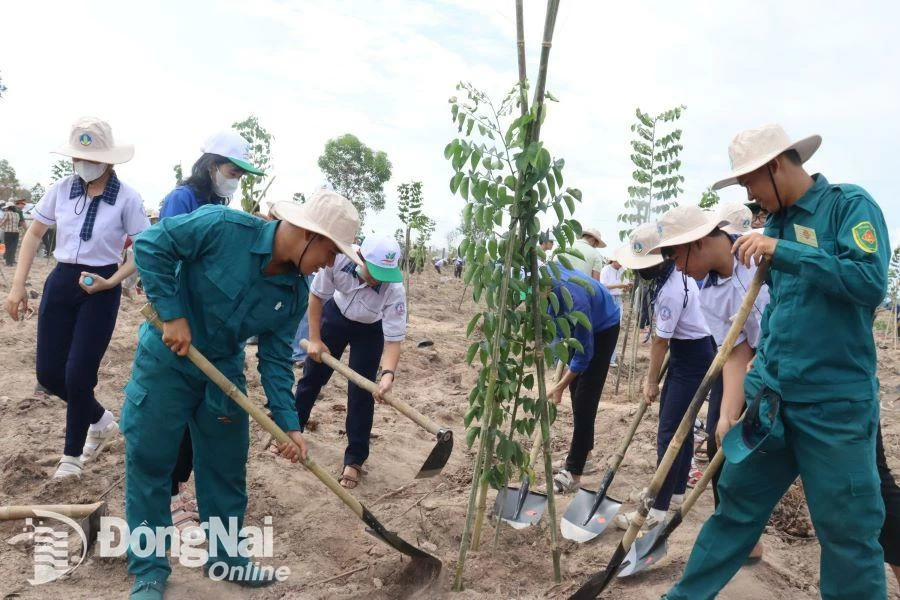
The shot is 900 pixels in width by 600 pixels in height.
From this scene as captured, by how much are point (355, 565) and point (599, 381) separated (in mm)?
1873

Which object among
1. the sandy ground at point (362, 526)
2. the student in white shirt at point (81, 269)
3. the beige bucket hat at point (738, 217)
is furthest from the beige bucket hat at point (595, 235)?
the student in white shirt at point (81, 269)

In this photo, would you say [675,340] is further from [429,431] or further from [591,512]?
[429,431]

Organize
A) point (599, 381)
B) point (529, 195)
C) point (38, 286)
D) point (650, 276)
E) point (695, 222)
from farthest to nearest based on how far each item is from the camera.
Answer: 1. point (38, 286)
2. point (599, 381)
3. point (650, 276)
4. point (695, 222)
5. point (529, 195)

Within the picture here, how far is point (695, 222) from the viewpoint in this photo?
291 cm

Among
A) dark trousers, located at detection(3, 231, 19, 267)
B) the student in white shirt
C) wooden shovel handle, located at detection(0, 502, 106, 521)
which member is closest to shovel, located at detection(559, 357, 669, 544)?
wooden shovel handle, located at detection(0, 502, 106, 521)

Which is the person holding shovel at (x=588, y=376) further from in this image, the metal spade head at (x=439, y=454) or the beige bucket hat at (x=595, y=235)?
the beige bucket hat at (x=595, y=235)

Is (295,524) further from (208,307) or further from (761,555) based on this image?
(761,555)

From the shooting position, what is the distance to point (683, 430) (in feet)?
8.55

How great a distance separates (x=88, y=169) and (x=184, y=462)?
162 centimetres

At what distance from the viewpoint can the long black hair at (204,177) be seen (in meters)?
3.50

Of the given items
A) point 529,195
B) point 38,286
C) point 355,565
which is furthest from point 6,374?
point 38,286

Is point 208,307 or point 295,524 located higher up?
point 208,307

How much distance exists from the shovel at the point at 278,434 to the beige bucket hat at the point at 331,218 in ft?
2.10

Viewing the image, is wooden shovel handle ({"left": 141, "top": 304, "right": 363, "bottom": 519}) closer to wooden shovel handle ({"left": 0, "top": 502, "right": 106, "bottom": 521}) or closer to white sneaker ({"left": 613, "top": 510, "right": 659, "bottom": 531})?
wooden shovel handle ({"left": 0, "top": 502, "right": 106, "bottom": 521})
